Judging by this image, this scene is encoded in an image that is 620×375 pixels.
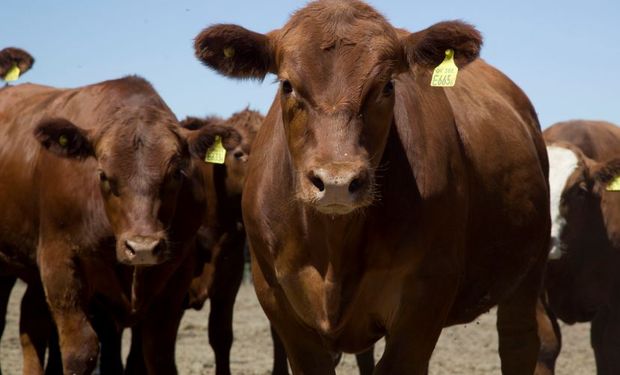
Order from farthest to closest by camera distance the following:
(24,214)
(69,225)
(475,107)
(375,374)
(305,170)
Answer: (24,214)
(69,225)
(475,107)
(375,374)
(305,170)

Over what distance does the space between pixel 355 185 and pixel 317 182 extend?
6.2 inches

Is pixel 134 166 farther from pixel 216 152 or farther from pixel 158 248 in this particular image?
pixel 216 152

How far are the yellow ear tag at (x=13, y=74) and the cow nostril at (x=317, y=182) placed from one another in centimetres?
723

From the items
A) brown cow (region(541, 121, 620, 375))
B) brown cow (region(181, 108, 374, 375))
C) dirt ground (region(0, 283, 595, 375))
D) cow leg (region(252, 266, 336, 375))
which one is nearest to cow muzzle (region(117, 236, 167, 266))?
cow leg (region(252, 266, 336, 375))

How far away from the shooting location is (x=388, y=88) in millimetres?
5285

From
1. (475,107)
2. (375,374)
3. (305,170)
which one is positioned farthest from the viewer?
(475,107)

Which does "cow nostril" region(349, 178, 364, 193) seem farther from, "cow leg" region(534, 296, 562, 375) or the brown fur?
the brown fur

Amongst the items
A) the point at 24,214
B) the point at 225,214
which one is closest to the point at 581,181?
the point at 225,214

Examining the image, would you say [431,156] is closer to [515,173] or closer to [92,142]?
[515,173]

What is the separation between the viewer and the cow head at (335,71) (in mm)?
4867

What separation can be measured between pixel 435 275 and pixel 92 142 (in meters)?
3.17

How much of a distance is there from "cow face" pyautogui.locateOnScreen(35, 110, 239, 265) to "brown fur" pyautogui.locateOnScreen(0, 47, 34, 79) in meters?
3.87

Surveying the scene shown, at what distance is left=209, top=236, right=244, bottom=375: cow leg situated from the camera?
33.0 feet

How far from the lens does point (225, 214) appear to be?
10508 millimetres
